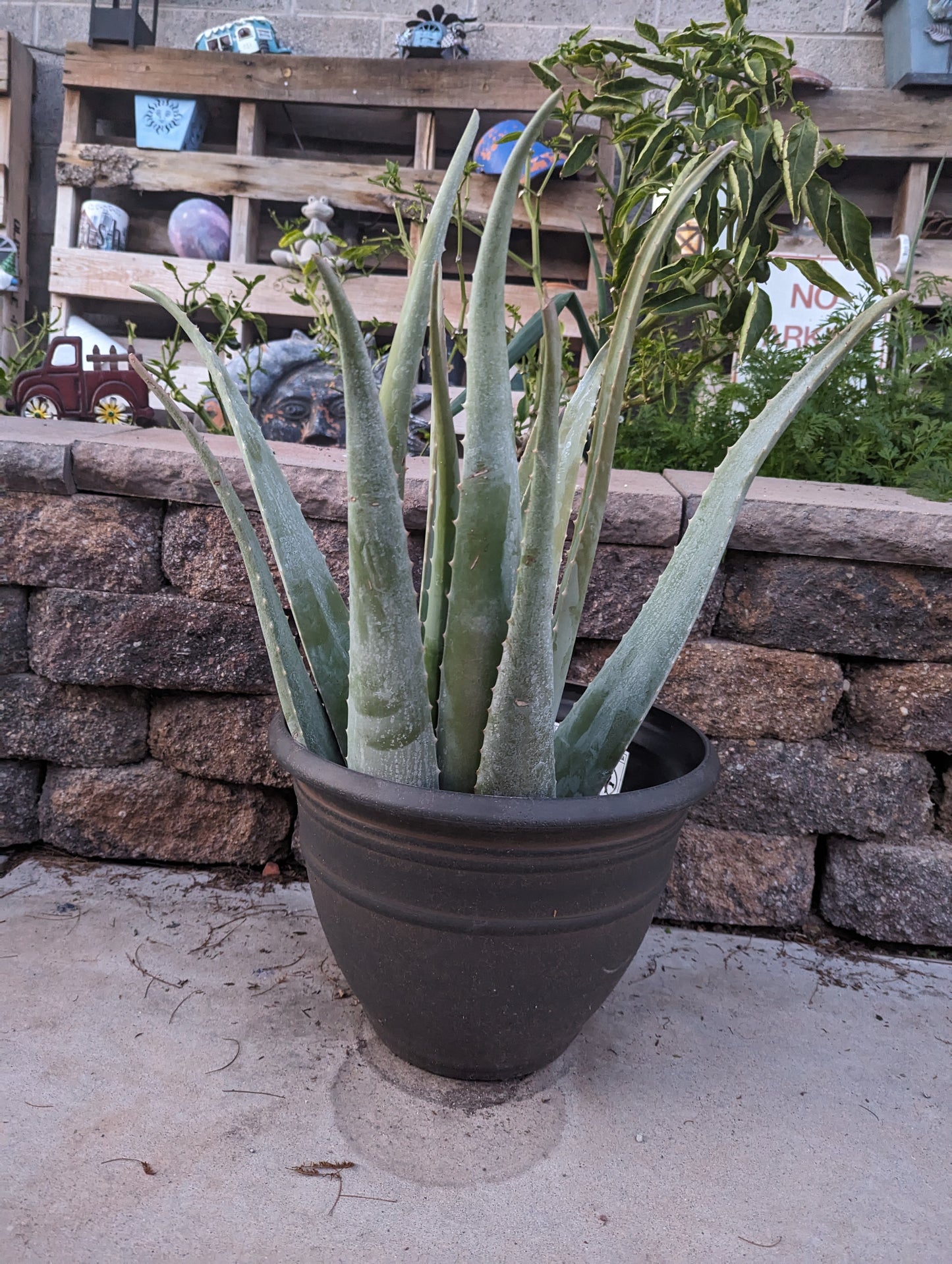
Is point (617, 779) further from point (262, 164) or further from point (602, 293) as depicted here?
point (262, 164)

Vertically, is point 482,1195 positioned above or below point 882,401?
below

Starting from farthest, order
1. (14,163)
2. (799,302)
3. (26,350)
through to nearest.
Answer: (26,350), (14,163), (799,302)

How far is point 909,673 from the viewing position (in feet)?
3.90

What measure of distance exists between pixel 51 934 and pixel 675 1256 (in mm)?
854

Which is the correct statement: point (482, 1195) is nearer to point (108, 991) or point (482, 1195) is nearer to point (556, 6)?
point (108, 991)

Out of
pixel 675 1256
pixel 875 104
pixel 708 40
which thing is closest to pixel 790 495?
pixel 708 40

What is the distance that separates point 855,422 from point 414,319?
0.92 m

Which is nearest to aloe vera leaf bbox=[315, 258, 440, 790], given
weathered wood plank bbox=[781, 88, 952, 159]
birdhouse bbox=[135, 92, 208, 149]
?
birdhouse bbox=[135, 92, 208, 149]

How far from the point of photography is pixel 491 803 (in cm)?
68

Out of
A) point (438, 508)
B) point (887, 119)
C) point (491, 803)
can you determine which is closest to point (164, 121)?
point (887, 119)

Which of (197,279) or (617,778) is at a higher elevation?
(197,279)

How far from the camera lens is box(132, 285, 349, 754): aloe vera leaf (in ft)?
2.54

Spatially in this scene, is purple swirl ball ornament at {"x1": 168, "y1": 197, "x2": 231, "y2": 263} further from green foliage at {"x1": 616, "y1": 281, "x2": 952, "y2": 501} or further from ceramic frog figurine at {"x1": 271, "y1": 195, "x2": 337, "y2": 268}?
green foliage at {"x1": 616, "y1": 281, "x2": 952, "y2": 501}

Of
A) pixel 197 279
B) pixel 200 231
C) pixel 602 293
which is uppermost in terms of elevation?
pixel 200 231
